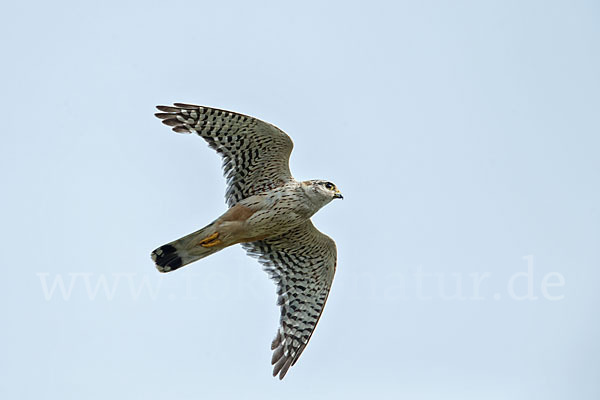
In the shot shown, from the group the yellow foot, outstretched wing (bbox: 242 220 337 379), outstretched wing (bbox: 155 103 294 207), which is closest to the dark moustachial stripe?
the yellow foot

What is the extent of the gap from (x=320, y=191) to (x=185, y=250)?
2.12 meters

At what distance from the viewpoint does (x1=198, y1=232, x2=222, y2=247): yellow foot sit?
11.1 m

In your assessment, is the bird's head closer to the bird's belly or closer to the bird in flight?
the bird in flight

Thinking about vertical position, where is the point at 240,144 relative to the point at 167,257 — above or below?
above

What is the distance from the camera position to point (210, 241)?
11.1 m

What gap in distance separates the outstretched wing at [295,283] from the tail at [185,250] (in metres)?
1.10

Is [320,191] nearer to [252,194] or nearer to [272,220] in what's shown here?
[272,220]

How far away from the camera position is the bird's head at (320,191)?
10.9 m

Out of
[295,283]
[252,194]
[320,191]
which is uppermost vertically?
[320,191]

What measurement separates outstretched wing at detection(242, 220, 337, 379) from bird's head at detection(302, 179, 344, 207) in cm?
106

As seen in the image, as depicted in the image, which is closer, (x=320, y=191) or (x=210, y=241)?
(x=320, y=191)

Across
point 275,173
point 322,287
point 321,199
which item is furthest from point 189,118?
point 322,287

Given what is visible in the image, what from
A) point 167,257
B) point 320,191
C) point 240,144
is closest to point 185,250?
point 167,257

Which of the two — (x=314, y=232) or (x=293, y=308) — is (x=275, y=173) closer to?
(x=314, y=232)
